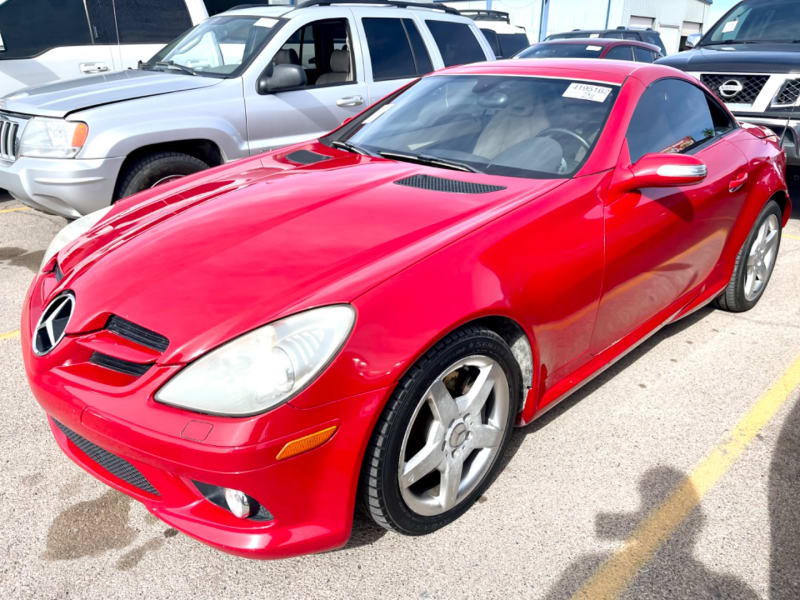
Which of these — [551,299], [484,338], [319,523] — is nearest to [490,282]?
[484,338]

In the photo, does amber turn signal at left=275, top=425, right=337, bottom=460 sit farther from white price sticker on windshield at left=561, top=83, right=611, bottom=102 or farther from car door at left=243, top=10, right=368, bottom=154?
car door at left=243, top=10, right=368, bottom=154

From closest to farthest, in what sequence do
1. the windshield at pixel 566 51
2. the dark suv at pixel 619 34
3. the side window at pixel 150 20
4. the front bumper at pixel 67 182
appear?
1. the front bumper at pixel 67 182
2. the side window at pixel 150 20
3. the windshield at pixel 566 51
4. the dark suv at pixel 619 34

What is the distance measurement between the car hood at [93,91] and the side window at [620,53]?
737 cm

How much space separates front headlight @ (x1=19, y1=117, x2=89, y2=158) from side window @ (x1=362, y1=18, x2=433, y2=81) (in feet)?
8.33

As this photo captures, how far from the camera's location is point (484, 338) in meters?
2.13

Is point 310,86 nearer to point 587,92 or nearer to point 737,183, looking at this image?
point 587,92

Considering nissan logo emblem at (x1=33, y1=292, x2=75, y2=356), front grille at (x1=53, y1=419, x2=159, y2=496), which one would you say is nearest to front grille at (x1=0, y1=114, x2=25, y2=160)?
nissan logo emblem at (x1=33, y1=292, x2=75, y2=356)

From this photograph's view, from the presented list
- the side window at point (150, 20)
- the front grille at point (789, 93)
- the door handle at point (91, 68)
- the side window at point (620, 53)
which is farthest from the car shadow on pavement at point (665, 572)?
the side window at point (620, 53)

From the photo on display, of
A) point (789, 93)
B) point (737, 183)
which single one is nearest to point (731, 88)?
point (789, 93)

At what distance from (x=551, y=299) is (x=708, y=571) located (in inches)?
40.3

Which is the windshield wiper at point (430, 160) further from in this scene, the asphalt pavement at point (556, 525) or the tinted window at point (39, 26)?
the tinted window at point (39, 26)

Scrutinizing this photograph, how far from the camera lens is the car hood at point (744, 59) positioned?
5.93 m

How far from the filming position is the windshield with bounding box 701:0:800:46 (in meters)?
7.02

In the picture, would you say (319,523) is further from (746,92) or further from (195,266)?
(746,92)
